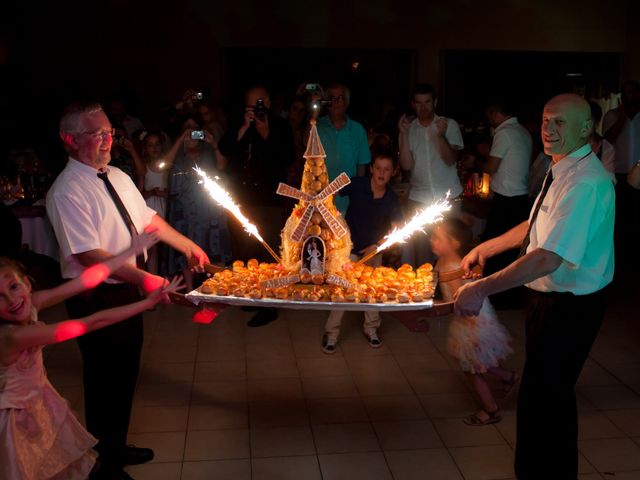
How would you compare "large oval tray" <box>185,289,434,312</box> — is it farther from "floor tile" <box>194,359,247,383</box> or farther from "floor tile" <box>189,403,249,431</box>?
"floor tile" <box>194,359,247,383</box>

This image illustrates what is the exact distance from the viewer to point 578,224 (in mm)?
3143

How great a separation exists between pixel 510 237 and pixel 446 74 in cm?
725

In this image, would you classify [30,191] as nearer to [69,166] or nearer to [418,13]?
[69,166]

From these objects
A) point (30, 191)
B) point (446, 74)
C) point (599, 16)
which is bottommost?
point (30, 191)

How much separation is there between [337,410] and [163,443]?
1040mm

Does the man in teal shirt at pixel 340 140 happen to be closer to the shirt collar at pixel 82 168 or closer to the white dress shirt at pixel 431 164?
the white dress shirt at pixel 431 164

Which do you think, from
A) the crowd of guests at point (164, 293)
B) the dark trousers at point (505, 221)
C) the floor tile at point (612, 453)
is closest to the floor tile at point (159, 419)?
the crowd of guests at point (164, 293)

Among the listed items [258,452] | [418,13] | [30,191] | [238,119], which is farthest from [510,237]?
[418,13]

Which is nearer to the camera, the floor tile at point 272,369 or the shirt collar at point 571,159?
the shirt collar at point 571,159

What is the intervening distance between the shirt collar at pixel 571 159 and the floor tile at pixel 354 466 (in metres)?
1.68

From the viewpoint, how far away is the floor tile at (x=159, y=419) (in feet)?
14.2

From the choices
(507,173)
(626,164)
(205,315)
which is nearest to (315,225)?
(205,315)

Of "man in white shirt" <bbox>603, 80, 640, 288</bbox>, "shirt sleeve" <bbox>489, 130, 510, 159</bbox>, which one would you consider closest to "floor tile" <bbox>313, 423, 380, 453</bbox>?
"shirt sleeve" <bbox>489, 130, 510, 159</bbox>

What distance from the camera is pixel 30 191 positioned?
267 inches
